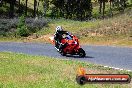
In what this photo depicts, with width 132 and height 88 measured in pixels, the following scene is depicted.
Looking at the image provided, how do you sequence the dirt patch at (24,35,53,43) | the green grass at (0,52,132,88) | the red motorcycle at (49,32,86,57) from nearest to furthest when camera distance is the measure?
the green grass at (0,52,132,88) → the red motorcycle at (49,32,86,57) → the dirt patch at (24,35,53,43)

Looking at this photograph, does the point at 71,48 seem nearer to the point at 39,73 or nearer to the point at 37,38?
the point at 39,73

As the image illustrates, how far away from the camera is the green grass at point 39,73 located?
12.5 meters

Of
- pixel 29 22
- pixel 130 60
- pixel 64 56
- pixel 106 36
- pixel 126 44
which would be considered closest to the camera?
pixel 130 60

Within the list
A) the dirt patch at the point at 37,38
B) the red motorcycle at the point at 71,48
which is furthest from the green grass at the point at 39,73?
the dirt patch at the point at 37,38

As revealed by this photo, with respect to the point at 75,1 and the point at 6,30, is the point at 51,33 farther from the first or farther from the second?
the point at 75,1

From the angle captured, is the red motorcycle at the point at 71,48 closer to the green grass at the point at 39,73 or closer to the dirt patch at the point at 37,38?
the green grass at the point at 39,73

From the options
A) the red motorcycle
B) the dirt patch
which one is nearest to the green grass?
the red motorcycle

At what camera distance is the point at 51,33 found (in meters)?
40.3

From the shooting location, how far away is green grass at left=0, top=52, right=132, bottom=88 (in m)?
12.5

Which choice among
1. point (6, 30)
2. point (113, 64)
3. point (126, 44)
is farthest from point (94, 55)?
point (6, 30)

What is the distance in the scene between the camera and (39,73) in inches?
587

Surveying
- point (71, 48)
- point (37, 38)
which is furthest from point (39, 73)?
point (37, 38)

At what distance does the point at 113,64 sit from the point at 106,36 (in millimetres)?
17914

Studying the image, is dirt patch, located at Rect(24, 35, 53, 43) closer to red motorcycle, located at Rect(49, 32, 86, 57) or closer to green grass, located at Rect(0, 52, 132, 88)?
red motorcycle, located at Rect(49, 32, 86, 57)
